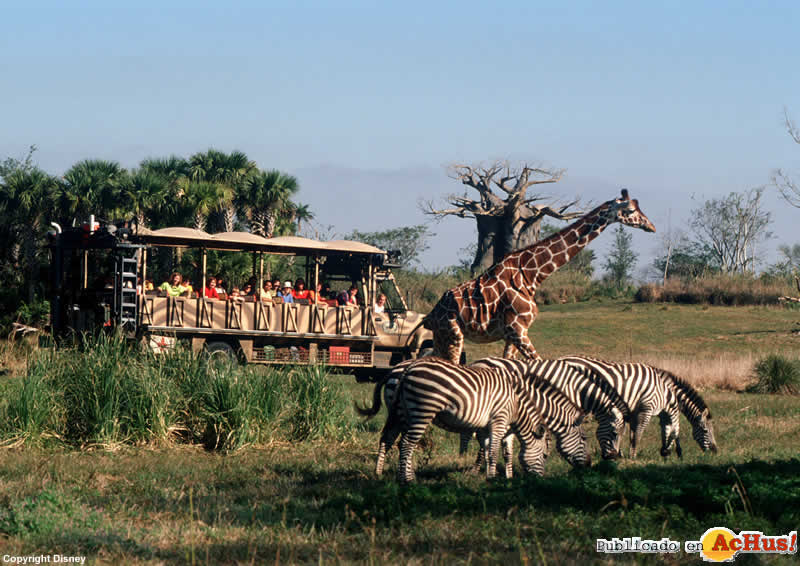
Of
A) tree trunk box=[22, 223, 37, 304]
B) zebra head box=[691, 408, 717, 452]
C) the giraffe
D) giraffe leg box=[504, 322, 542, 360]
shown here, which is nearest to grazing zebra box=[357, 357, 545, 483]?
zebra head box=[691, 408, 717, 452]

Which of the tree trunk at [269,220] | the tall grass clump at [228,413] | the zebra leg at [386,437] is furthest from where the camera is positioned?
the tree trunk at [269,220]

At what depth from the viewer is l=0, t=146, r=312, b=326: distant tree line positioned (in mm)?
31312

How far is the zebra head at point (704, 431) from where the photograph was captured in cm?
1235

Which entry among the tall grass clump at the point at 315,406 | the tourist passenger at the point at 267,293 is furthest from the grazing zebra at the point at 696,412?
the tourist passenger at the point at 267,293

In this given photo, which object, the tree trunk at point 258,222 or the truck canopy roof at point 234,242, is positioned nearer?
the truck canopy roof at point 234,242

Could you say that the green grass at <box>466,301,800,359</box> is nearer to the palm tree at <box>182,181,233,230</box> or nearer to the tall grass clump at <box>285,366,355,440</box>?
the palm tree at <box>182,181,233,230</box>

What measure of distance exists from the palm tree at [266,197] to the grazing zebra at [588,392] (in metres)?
23.9

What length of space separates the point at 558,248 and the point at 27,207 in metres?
21.4

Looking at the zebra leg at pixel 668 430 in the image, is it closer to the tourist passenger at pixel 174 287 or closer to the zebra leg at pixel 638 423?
the zebra leg at pixel 638 423

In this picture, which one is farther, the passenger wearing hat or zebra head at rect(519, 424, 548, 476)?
the passenger wearing hat

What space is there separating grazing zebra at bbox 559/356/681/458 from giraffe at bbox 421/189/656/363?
3.05 metres

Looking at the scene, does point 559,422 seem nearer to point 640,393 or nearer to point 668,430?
point 640,393

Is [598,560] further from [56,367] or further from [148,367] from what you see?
[56,367]

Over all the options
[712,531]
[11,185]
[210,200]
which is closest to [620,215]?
[712,531]
